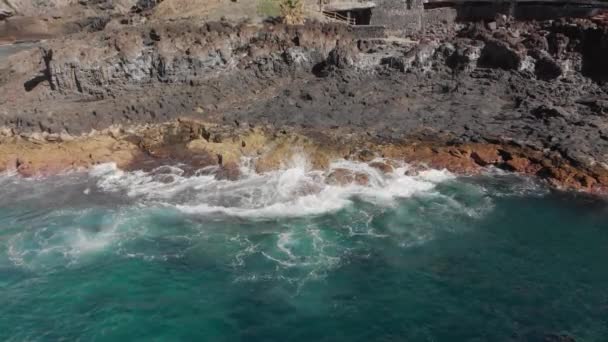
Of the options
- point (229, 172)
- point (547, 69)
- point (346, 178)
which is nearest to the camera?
point (346, 178)

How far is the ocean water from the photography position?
19.5 m

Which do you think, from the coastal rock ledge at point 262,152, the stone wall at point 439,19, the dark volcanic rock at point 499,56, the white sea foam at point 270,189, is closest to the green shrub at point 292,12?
the stone wall at point 439,19

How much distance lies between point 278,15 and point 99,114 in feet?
52.7

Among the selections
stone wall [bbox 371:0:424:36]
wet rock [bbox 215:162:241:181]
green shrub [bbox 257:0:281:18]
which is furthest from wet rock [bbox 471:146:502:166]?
green shrub [bbox 257:0:281:18]

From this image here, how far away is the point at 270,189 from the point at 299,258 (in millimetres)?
6234

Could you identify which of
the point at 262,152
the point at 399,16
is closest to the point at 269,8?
the point at 399,16

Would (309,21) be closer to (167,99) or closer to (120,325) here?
(167,99)

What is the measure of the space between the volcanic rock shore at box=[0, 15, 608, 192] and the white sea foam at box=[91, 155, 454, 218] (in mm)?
890

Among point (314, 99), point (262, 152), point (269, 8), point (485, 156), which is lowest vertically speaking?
point (485, 156)

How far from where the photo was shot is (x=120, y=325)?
64.7 ft

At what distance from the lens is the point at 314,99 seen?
3638 centimetres

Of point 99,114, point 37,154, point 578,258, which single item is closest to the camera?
point 578,258

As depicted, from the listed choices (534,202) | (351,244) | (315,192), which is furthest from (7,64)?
(534,202)

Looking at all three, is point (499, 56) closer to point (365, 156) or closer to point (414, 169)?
point (414, 169)
